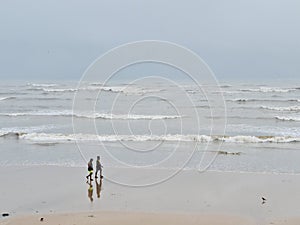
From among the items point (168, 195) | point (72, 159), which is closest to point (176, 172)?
point (168, 195)

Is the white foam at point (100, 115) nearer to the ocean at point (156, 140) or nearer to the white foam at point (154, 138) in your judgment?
the ocean at point (156, 140)

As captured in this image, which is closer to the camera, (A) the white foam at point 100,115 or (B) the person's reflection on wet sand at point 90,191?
(B) the person's reflection on wet sand at point 90,191

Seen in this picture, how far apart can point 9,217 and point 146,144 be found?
37.0 feet

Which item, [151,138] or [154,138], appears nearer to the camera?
[154,138]

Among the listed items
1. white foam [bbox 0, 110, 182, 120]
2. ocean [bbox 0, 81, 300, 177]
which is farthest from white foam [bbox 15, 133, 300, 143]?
white foam [bbox 0, 110, 182, 120]

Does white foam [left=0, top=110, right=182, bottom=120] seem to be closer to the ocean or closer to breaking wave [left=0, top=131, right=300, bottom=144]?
the ocean

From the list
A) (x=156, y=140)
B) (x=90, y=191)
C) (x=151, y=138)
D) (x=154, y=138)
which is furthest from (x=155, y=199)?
(x=151, y=138)

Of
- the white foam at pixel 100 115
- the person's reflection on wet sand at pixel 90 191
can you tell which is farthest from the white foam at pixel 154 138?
the person's reflection on wet sand at pixel 90 191

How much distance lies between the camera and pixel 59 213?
1002 centimetres

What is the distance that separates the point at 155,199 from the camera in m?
11.2

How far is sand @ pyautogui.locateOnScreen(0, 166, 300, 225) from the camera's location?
31.8 feet

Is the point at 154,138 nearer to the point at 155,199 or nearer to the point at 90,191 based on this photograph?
the point at 90,191

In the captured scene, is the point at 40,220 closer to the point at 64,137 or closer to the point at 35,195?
the point at 35,195

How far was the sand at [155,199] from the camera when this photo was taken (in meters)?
9.68
